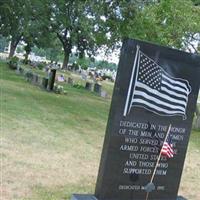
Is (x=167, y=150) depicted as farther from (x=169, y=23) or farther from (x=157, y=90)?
(x=169, y=23)

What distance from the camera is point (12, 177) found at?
23.5ft

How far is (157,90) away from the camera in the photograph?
19.1ft

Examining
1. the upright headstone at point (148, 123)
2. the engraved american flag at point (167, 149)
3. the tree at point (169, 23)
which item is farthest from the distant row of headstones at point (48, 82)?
the engraved american flag at point (167, 149)

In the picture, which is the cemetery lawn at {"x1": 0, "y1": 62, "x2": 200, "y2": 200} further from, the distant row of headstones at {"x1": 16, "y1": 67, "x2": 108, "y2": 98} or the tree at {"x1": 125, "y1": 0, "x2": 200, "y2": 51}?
the distant row of headstones at {"x1": 16, "y1": 67, "x2": 108, "y2": 98}

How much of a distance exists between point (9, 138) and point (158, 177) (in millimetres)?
4359

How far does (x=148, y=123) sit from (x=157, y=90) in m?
0.41

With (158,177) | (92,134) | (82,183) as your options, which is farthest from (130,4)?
(158,177)

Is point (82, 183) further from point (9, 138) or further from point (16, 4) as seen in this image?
point (16, 4)

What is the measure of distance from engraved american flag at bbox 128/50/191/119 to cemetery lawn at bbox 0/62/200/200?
193 centimetres

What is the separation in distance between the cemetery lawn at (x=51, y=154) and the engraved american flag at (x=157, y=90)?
193 cm

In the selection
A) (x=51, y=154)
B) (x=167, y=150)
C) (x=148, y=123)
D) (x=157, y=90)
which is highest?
(x=157, y=90)

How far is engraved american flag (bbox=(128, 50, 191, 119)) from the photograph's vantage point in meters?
5.64

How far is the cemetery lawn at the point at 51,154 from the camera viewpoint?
23.0ft

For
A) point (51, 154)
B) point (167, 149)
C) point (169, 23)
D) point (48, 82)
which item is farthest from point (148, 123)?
point (48, 82)
